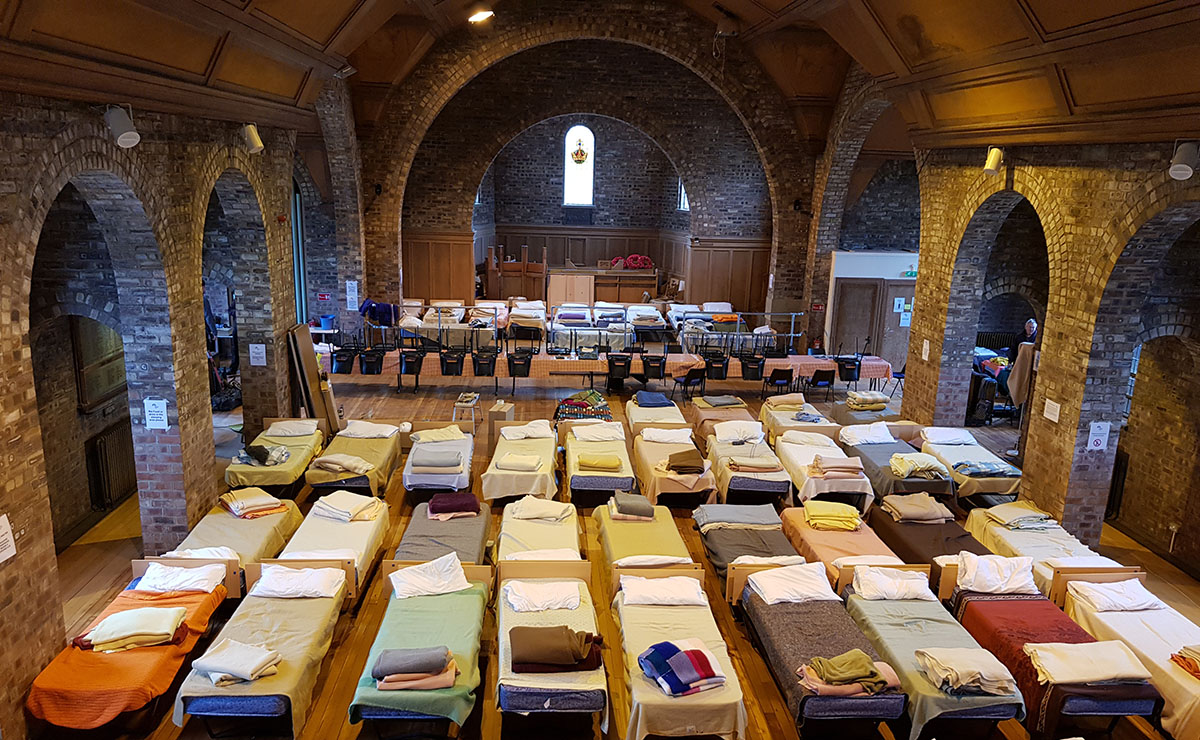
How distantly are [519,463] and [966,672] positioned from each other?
5.31m

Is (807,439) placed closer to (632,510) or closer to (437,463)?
(632,510)

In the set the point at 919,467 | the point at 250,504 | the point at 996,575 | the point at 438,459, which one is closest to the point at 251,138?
the point at 250,504

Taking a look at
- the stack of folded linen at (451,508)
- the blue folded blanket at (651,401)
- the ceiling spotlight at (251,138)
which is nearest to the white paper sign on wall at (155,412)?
the stack of folded linen at (451,508)

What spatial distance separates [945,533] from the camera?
339 inches

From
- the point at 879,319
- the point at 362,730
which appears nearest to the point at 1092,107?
the point at 362,730

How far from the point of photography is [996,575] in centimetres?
738

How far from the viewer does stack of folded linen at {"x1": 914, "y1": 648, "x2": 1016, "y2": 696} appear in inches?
230

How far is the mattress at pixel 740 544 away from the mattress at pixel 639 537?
0.29 m

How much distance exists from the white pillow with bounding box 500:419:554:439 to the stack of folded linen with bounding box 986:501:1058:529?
5.33 meters

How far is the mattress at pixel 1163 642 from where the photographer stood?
19.5 feet

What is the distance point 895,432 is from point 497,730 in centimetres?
743

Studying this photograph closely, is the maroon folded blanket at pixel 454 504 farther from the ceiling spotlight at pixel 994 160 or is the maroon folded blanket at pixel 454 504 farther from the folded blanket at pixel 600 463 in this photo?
the ceiling spotlight at pixel 994 160

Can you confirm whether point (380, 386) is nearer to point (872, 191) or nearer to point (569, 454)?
point (569, 454)

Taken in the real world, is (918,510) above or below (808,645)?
above
